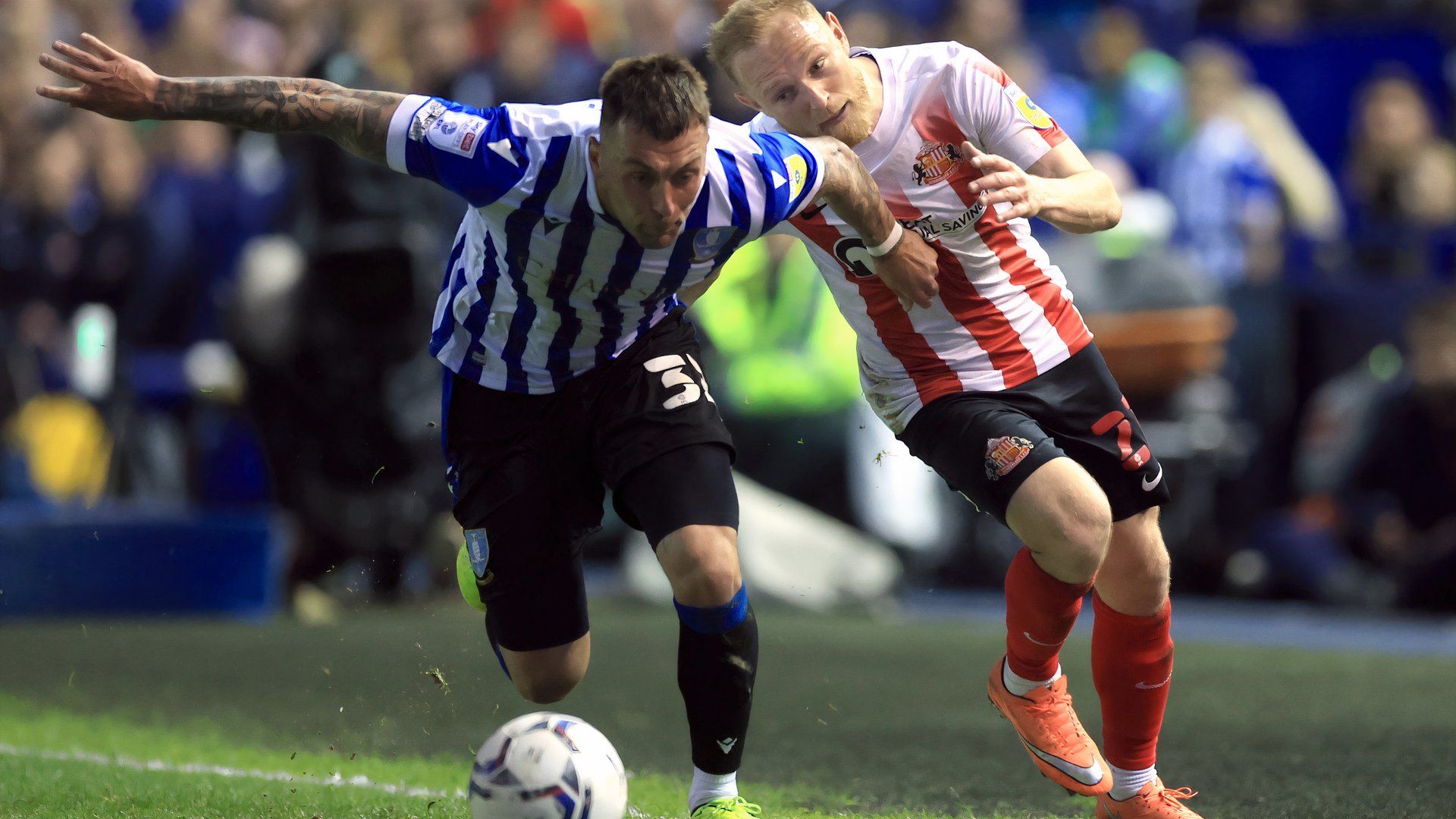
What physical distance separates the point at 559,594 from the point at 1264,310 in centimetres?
682

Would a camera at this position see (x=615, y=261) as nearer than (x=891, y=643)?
Yes

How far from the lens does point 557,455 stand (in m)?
4.73

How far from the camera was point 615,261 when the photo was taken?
4.42 metres

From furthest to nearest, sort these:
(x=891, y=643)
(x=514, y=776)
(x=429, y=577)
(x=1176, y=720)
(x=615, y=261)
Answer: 1. (x=429, y=577)
2. (x=891, y=643)
3. (x=1176, y=720)
4. (x=615, y=261)
5. (x=514, y=776)

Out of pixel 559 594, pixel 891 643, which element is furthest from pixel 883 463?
pixel 559 594

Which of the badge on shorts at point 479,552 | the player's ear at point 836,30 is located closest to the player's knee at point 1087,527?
the player's ear at point 836,30

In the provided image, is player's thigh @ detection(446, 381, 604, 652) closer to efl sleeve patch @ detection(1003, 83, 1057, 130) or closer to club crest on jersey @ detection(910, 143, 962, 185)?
club crest on jersey @ detection(910, 143, 962, 185)

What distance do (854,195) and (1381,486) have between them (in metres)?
6.30

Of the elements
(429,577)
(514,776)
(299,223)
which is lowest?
(429,577)

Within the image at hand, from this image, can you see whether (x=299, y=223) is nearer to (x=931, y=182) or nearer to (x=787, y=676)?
(x=787, y=676)

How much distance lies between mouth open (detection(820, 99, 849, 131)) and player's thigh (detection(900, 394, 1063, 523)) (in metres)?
0.84

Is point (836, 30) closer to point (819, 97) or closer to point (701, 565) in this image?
point (819, 97)

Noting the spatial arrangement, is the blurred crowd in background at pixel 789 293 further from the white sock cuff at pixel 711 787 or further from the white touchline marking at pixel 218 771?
the white sock cuff at pixel 711 787

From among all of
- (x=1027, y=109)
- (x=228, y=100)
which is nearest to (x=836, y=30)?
(x=1027, y=109)
